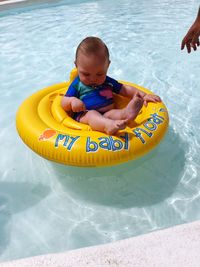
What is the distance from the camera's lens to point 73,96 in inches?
111

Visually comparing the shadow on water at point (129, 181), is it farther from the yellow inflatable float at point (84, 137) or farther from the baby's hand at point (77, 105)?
the baby's hand at point (77, 105)

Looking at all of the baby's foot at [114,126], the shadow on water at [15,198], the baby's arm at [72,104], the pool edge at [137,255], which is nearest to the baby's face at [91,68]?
the baby's arm at [72,104]

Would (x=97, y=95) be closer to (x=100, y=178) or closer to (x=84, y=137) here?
(x=84, y=137)

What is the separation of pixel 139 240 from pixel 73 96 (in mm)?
1428

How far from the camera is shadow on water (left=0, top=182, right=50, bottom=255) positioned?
7.61 feet

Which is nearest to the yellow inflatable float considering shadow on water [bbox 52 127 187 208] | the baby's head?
shadow on water [bbox 52 127 187 208]

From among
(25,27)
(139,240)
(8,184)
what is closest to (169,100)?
(8,184)

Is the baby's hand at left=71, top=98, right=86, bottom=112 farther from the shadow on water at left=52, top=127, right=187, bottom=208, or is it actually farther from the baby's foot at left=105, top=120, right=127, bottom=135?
the shadow on water at left=52, top=127, right=187, bottom=208

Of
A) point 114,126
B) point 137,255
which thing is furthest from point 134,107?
point 137,255

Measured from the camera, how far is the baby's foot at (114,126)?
2.35 meters

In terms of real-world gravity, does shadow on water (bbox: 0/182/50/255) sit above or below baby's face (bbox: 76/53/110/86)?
below

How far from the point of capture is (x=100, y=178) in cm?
266

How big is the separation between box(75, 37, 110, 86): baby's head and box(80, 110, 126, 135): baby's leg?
1.02 feet

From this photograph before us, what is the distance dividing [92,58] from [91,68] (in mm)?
91
